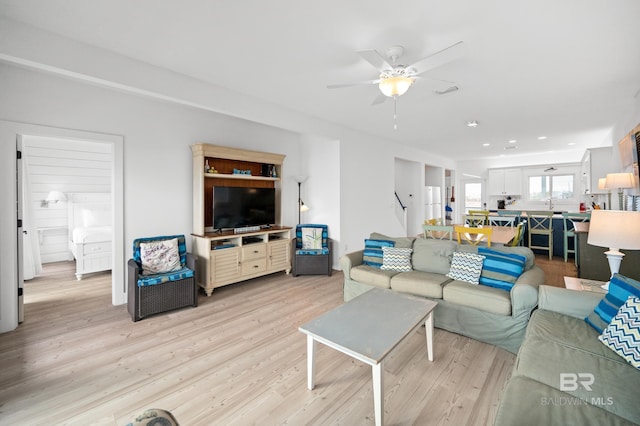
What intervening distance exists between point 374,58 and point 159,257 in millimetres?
3213

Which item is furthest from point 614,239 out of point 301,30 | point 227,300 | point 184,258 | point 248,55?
point 184,258

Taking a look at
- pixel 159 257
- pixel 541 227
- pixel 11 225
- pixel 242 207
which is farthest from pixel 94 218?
pixel 541 227

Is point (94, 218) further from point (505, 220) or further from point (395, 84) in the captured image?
point (505, 220)

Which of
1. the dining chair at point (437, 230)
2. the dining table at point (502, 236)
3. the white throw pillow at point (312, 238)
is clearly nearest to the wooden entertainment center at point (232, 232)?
the white throw pillow at point (312, 238)

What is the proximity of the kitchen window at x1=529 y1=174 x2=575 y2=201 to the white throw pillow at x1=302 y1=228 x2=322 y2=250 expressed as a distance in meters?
7.69

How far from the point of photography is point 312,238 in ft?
16.1

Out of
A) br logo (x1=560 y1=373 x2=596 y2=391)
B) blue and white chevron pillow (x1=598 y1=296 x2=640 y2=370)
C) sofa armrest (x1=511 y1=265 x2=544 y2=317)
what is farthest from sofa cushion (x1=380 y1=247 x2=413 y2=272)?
br logo (x1=560 y1=373 x2=596 y2=391)

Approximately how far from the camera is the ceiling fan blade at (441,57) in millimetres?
1932

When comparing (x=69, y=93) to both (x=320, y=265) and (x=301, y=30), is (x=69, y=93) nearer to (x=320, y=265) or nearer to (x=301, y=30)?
(x=301, y=30)

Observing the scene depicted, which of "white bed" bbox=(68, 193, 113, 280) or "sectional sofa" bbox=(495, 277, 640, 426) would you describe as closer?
"sectional sofa" bbox=(495, 277, 640, 426)

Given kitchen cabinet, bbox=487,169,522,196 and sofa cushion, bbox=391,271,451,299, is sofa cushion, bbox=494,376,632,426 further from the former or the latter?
kitchen cabinet, bbox=487,169,522,196

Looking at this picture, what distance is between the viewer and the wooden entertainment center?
12.7ft

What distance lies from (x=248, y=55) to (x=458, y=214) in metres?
9.44

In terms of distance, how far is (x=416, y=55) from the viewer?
250 centimetres
